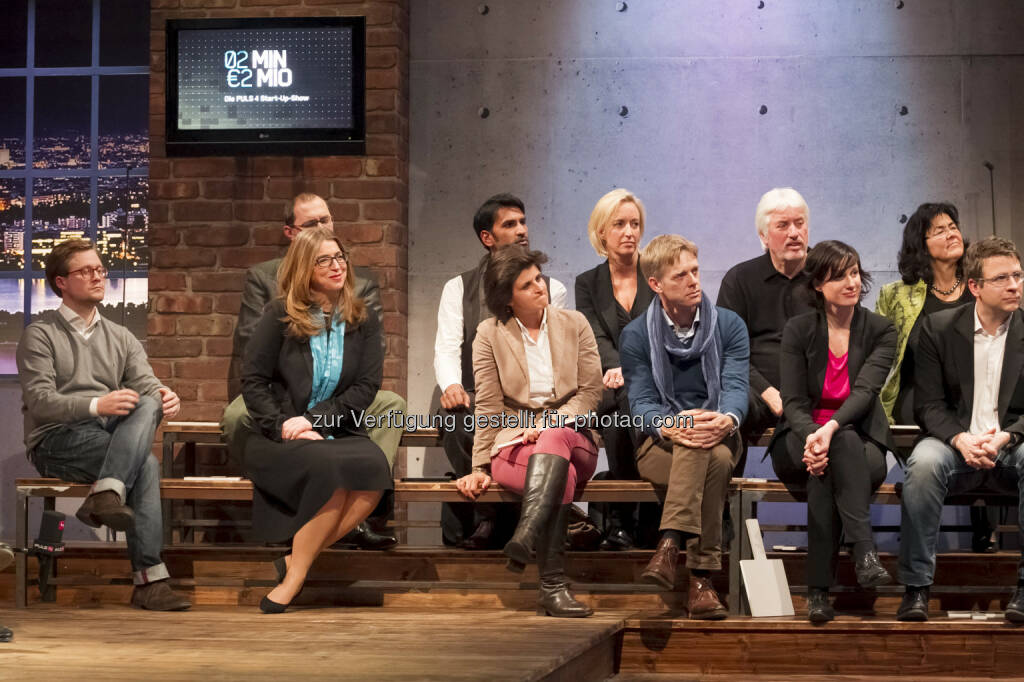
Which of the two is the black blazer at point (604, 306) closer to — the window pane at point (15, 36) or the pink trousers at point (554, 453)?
the pink trousers at point (554, 453)

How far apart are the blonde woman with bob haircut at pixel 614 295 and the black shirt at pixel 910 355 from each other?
0.96m

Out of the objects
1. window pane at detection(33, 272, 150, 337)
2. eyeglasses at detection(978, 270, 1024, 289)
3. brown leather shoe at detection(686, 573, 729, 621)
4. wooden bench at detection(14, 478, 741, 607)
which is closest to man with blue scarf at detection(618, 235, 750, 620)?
brown leather shoe at detection(686, 573, 729, 621)

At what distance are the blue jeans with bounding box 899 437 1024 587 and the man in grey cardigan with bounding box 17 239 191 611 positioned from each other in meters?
2.43

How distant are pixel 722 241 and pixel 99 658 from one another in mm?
3315

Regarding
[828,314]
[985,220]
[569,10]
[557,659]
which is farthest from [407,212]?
[557,659]

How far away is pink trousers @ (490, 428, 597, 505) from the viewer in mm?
4145

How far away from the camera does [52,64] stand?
231 inches

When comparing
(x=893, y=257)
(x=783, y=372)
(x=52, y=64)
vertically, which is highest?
(x=52, y=64)

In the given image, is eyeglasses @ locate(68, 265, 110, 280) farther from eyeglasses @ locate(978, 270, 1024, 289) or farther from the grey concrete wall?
eyeglasses @ locate(978, 270, 1024, 289)

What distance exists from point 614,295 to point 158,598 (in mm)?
1993

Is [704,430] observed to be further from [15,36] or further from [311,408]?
[15,36]

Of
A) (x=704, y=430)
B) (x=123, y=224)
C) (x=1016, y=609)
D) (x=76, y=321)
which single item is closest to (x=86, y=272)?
(x=76, y=321)

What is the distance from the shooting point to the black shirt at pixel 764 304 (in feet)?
15.4

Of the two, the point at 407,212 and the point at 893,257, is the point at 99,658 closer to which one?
the point at 407,212
